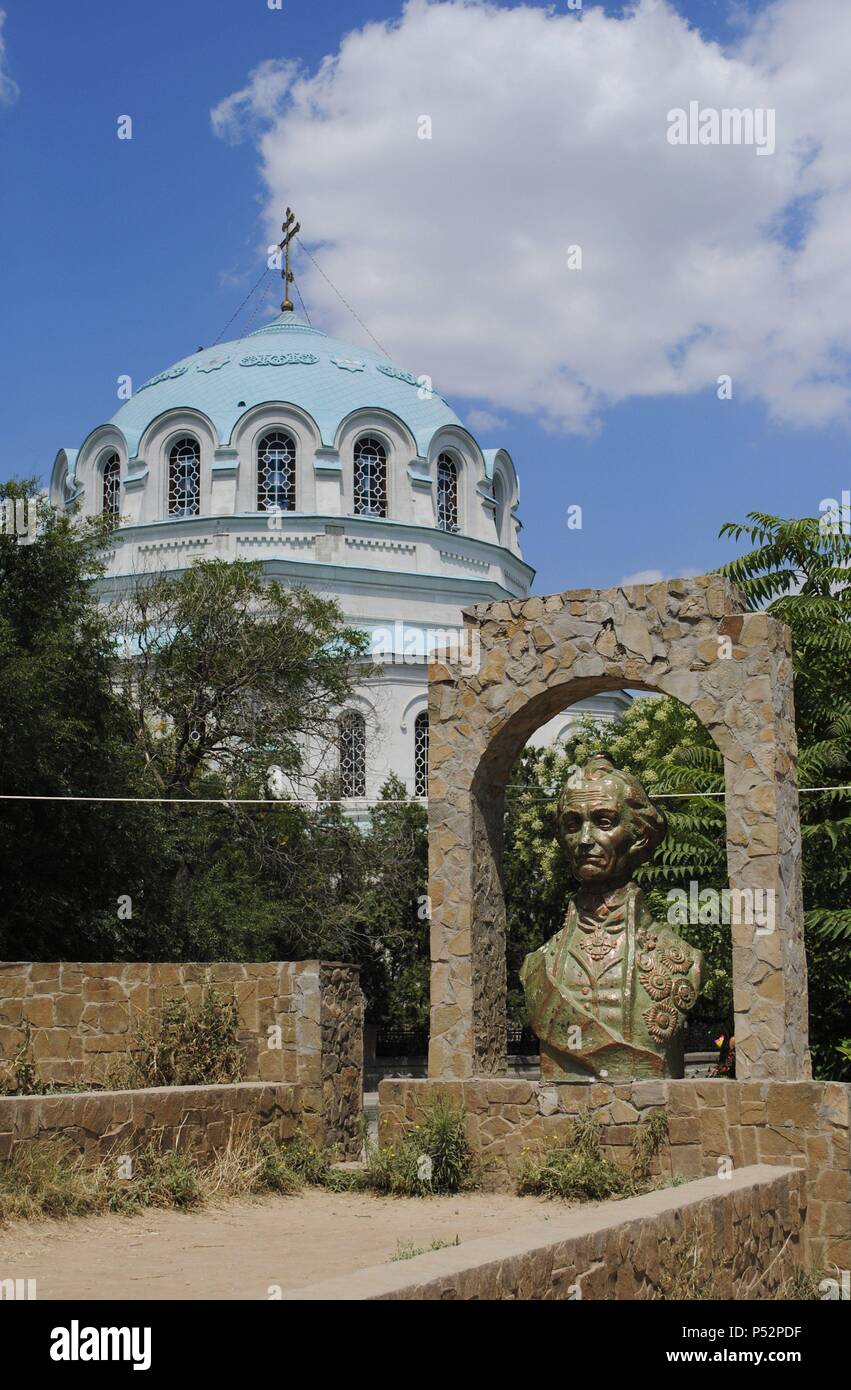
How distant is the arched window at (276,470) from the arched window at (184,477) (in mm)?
1579

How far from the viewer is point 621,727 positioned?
30219 millimetres

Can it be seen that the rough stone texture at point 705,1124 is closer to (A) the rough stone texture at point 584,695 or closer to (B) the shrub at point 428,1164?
(B) the shrub at point 428,1164

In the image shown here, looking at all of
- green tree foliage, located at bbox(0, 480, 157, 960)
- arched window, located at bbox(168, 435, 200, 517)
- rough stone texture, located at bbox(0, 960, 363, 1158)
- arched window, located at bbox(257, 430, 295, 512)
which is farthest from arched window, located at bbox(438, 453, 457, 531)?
rough stone texture, located at bbox(0, 960, 363, 1158)

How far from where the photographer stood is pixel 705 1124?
401 inches

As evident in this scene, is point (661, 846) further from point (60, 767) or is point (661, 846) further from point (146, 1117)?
point (60, 767)

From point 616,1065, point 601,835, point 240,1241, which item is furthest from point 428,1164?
point 601,835

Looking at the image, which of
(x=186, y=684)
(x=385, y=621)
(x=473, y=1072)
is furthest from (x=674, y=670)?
(x=385, y=621)

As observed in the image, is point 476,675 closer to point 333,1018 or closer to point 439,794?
point 439,794

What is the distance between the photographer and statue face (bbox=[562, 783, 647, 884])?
11.0 metres

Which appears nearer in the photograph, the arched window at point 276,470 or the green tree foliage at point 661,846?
the green tree foliage at point 661,846

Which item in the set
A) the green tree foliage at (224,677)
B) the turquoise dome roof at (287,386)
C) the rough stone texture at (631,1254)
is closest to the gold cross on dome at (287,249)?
the turquoise dome roof at (287,386)

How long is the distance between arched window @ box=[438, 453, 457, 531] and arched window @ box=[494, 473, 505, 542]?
1.52 metres

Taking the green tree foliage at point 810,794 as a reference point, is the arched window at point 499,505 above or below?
above

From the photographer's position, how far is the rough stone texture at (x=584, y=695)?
412 inches
